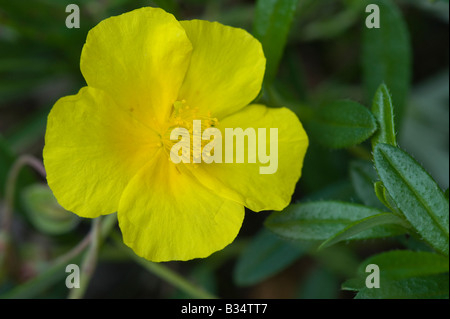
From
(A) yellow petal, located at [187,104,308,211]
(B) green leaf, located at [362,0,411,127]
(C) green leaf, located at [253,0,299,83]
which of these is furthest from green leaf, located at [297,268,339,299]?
(C) green leaf, located at [253,0,299,83]

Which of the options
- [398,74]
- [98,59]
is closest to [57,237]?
[98,59]

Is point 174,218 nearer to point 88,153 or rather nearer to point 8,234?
point 88,153

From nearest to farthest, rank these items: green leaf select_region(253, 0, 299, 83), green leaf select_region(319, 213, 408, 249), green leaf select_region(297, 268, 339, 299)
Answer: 1. green leaf select_region(319, 213, 408, 249)
2. green leaf select_region(253, 0, 299, 83)
3. green leaf select_region(297, 268, 339, 299)

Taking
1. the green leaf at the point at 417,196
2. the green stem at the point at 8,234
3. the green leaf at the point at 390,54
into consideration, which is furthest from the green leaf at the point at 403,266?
the green stem at the point at 8,234

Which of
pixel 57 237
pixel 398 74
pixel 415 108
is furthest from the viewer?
pixel 415 108

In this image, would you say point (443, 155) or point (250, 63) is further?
point (443, 155)

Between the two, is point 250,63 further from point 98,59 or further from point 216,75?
point 98,59

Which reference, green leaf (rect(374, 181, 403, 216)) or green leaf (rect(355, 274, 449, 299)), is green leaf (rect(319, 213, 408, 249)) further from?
green leaf (rect(355, 274, 449, 299))
